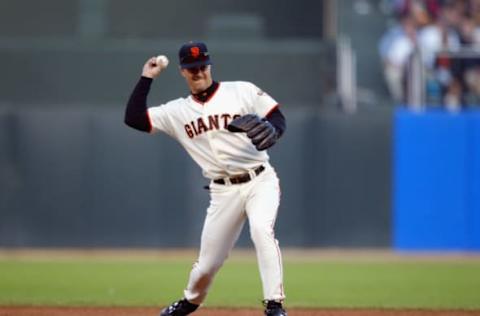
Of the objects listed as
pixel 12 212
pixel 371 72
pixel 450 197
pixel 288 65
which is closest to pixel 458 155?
pixel 450 197

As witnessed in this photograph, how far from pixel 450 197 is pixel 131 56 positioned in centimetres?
519

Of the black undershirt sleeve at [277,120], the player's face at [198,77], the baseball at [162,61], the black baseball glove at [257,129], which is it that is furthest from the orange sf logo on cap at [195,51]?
the black undershirt sleeve at [277,120]

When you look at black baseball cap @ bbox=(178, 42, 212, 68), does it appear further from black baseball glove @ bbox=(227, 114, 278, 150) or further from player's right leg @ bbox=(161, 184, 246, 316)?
player's right leg @ bbox=(161, 184, 246, 316)

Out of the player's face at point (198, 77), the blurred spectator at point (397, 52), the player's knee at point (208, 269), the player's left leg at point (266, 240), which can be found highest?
the player's face at point (198, 77)

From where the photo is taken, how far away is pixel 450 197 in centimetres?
1534

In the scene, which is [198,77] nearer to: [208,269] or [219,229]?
[219,229]

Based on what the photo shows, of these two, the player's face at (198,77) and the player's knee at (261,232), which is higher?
the player's face at (198,77)

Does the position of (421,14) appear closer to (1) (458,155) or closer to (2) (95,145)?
(1) (458,155)

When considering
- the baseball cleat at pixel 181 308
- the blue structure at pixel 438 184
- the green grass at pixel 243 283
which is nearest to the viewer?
the baseball cleat at pixel 181 308

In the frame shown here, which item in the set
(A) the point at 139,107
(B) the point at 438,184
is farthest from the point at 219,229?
(B) the point at 438,184

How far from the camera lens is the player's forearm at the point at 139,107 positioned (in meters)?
7.60

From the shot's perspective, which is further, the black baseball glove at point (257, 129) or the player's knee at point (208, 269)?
the player's knee at point (208, 269)

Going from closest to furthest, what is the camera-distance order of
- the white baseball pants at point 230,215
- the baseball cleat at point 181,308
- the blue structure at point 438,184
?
the white baseball pants at point 230,215, the baseball cleat at point 181,308, the blue structure at point 438,184

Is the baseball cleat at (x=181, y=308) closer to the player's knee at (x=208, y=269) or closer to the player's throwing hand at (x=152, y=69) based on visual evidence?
the player's knee at (x=208, y=269)
